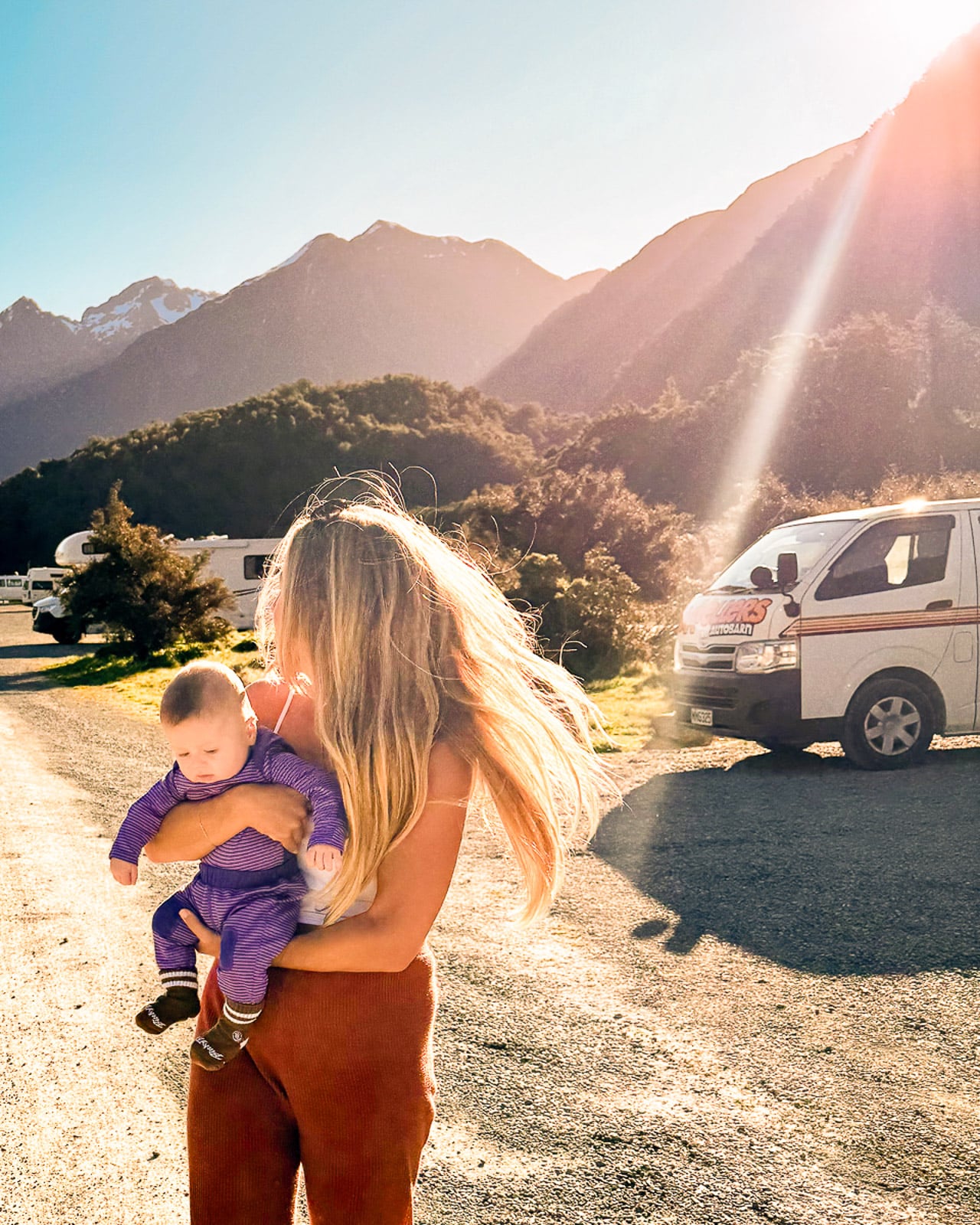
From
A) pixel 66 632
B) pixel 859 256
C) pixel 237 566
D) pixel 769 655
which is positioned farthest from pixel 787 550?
pixel 859 256

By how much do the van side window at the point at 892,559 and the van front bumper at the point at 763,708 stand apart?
0.82m

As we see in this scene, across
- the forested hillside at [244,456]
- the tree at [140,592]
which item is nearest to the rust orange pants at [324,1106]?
the tree at [140,592]

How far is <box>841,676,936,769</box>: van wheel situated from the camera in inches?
329

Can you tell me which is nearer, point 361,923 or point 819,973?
point 361,923

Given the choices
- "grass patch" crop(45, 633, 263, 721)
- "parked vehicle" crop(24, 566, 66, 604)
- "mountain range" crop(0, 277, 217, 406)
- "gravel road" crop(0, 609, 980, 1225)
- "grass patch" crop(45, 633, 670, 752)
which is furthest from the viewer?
"mountain range" crop(0, 277, 217, 406)

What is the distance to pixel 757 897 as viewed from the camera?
573 cm

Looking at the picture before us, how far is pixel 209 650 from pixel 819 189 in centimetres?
8101

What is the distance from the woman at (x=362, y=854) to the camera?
62.5 inches

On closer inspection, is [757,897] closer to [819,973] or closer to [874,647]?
[819,973]

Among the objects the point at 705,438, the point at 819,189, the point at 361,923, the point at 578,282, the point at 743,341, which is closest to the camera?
the point at 361,923

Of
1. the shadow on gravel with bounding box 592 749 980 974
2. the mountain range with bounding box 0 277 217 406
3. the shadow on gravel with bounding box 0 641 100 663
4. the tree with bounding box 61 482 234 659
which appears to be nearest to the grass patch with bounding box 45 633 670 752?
the tree with bounding box 61 482 234 659

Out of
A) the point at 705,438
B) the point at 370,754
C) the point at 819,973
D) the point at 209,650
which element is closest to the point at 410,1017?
the point at 370,754

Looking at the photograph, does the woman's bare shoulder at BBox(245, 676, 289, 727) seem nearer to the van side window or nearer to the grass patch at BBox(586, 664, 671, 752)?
the van side window

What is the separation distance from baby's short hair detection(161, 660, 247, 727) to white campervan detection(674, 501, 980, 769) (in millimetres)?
7197
